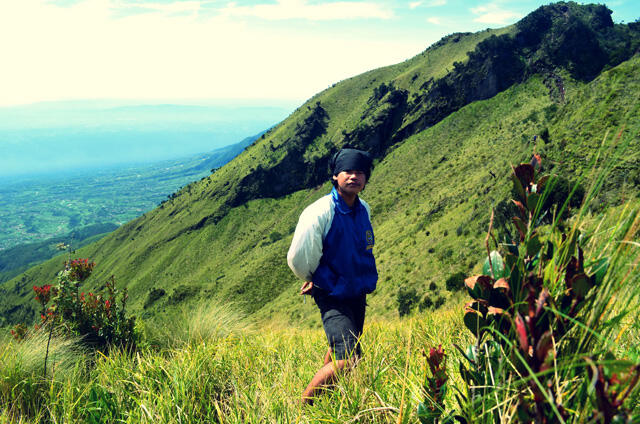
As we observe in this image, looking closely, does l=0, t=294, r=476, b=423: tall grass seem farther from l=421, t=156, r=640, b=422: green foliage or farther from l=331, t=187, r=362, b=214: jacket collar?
l=331, t=187, r=362, b=214: jacket collar

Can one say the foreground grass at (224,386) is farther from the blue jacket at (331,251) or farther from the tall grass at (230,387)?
the blue jacket at (331,251)

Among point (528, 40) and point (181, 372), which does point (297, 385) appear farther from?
point (528, 40)

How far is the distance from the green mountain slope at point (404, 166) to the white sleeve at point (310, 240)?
1703 centimetres

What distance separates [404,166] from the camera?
7250 cm

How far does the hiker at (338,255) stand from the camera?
3004 millimetres

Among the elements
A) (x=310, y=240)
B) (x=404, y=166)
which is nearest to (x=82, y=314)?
(x=310, y=240)

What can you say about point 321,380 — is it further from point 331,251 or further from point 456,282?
point 456,282

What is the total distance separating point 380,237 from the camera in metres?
45.0

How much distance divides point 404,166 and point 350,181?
237ft

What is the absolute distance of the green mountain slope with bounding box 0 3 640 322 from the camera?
28656 millimetres

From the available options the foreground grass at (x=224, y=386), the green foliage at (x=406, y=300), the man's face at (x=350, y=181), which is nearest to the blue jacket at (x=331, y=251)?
the man's face at (x=350, y=181)

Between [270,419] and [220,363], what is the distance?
1.08 meters

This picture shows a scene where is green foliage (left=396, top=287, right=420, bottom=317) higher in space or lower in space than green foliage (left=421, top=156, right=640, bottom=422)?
lower

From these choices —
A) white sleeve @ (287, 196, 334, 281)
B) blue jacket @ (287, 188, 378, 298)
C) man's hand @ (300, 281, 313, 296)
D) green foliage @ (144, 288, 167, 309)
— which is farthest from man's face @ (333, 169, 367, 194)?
green foliage @ (144, 288, 167, 309)
